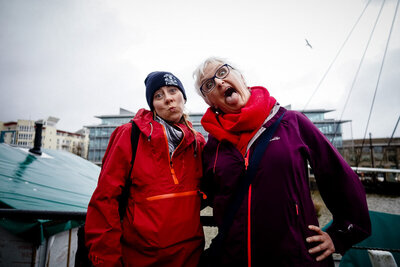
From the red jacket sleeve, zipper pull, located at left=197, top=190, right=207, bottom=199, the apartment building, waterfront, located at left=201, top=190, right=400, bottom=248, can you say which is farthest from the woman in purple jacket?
the apartment building

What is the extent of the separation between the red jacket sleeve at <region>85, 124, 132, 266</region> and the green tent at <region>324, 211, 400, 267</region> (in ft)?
13.5

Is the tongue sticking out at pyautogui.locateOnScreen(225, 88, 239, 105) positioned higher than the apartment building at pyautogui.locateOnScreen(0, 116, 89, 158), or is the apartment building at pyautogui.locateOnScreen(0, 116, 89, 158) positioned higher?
the apartment building at pyautogui.locateOnScreen(0, 116, 89, 158)

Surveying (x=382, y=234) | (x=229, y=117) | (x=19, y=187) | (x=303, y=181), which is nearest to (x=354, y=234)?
(x=303, y=181)

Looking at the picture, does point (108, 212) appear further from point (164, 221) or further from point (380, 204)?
point (380, 204)

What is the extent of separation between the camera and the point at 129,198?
1.46 meters

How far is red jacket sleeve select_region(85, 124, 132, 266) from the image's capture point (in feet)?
3.93

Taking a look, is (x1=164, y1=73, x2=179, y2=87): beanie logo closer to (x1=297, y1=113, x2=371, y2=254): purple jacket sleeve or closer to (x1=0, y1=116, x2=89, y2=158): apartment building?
(x1=297, y1=113, x2=371, y2=254): purple jacket sleeve

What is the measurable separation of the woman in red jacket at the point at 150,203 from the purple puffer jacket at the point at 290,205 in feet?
1.09

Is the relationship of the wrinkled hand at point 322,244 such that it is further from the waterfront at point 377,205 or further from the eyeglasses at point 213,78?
the waterfront at point 377,205

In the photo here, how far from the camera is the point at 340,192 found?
1.16 m

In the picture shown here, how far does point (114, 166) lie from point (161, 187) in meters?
0.39

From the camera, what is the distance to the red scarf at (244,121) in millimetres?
1312

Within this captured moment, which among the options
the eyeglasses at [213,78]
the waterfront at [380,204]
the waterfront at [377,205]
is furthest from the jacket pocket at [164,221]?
the waterfront at [380,204]

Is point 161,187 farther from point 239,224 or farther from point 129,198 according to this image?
point 239,224
